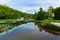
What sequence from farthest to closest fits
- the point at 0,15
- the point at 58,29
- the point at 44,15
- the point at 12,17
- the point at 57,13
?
the point at 12,17 → the point at 0,15 → the point at 44,15 → the point at 57,13 → the point at 58,29

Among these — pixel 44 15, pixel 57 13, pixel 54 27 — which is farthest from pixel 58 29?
pixel 44 15

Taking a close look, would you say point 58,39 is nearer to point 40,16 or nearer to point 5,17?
point 40,16

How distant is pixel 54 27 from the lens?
62.3 ft

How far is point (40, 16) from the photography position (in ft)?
→ 181

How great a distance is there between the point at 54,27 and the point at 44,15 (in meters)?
34.8

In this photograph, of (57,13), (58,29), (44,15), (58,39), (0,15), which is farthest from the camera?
(0,15)

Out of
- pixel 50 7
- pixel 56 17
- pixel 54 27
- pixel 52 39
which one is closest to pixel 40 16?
pixel 50 7

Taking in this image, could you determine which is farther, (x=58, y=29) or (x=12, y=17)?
(x=12, y=17)

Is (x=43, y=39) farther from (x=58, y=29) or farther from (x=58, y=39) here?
(x=58, y=29)

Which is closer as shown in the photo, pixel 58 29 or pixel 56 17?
pixel 58 29

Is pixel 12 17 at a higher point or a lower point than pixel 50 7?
lower

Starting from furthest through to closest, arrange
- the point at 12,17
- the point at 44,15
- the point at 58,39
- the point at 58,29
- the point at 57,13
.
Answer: the point at 12,17 → the point at 44,15 → the point at 57,13 → the point at 58,29 → the point at 58,39

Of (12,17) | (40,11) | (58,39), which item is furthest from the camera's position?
(12,17)

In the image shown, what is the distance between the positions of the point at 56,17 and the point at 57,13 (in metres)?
1.20
